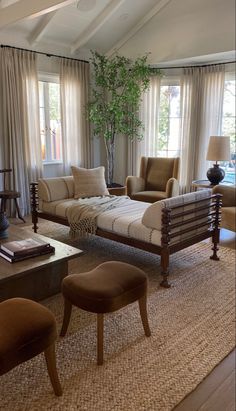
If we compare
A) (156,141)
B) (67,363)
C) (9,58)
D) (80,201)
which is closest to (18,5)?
(9,58)

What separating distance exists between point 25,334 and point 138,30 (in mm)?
5493

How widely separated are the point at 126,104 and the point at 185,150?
127 cm

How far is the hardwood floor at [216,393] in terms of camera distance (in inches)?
67.9

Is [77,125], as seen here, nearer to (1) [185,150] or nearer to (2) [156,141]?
(2) [156,141]

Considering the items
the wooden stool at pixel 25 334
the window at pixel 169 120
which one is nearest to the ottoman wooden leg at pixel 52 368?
the wooden stool at pixel 25 334

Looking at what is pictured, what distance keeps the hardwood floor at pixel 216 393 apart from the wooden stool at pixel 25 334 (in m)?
0.68

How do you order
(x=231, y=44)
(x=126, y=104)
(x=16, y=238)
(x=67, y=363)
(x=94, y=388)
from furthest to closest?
(x=126, y=104)
(x=231, y=44)
(x=16, y=238)
(x=67, y=363)
(x=94, y=388)

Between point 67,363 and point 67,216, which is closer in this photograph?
point 67,363

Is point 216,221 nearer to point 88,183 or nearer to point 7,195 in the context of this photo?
point 88,183

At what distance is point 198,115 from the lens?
18.6 feet

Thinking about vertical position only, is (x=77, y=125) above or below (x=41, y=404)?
above

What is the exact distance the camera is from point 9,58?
15.9 feet

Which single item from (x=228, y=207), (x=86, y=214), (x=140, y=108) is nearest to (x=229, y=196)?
(x=228, y=207)

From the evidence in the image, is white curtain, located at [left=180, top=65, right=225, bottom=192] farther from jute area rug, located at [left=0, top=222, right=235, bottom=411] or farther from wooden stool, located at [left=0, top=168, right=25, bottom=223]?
jute area rug, located at [left=0, top=222, right=235, bottom=411]
